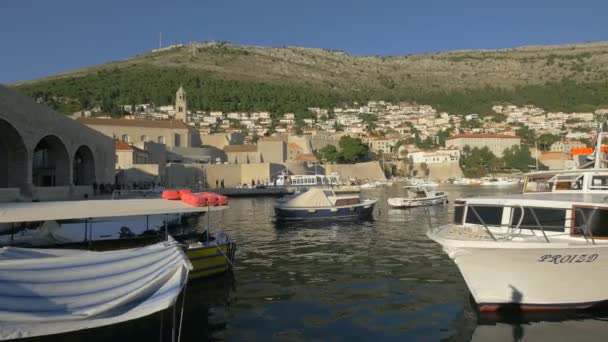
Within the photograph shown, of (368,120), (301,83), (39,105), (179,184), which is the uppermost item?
(301,83)

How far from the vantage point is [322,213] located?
26.2 meters

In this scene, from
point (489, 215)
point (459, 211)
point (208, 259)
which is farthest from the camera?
point (208, 259)

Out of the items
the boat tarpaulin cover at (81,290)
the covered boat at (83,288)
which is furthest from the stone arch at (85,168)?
the boat tarpaulin cover at (81,290)

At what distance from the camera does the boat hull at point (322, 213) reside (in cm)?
2573

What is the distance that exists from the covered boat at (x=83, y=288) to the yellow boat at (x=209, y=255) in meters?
3.86

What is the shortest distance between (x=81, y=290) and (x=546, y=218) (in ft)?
27.3

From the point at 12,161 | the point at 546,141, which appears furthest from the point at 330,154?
the point at 12,161

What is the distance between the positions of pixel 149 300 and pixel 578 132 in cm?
14427

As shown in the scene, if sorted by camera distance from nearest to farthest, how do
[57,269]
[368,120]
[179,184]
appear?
[57,269] < [179,184] < [368,120]

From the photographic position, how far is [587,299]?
8805 mm

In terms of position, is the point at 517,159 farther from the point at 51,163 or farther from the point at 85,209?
the point at 85,209

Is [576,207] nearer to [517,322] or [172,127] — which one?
[517,322]

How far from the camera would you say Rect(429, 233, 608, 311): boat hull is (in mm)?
8297

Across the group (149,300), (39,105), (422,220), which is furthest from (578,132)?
(149,300)
